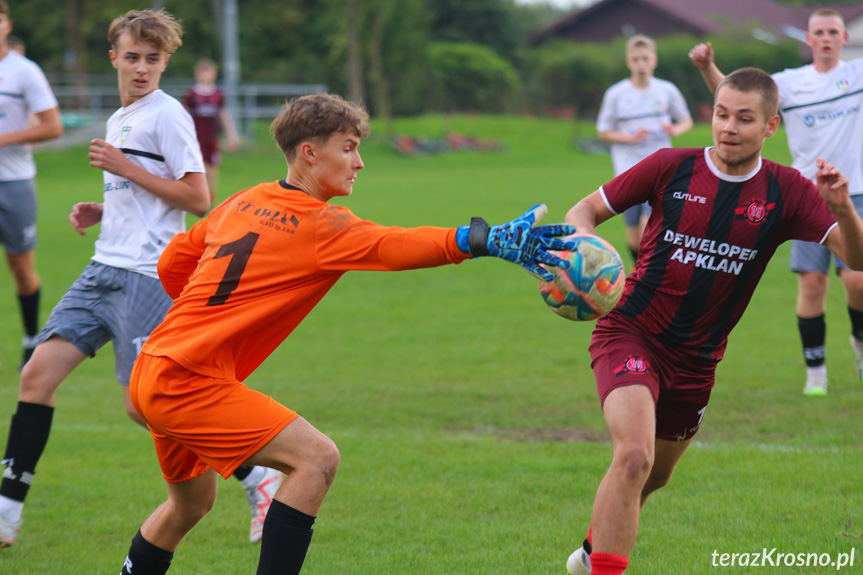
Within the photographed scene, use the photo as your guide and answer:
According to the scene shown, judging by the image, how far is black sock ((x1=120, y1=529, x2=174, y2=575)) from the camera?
3643 mm

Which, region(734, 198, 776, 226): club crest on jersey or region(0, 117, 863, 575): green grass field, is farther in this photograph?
region(0, 117, 863, 575): green grass field

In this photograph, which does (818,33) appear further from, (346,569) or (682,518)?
(346,569)

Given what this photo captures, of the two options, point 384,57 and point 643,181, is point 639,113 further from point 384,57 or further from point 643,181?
point 384,57

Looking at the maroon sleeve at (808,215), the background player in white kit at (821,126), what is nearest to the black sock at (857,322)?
the background player in white kit at (821,126)

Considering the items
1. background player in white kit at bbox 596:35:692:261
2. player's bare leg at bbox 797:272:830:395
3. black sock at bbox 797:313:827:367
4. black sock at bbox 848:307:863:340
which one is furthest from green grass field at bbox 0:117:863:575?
background player in white kit at bbox 596:35:692:261

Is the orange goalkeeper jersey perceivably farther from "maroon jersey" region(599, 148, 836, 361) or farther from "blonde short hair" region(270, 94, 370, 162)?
"maroon jersey" region(599, 148, 836, 361)

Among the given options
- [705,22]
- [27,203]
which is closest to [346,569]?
[27,203]

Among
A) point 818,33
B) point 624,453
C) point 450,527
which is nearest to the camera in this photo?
point 624,453

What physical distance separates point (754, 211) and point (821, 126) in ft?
11.1

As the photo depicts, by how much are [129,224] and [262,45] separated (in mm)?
51767

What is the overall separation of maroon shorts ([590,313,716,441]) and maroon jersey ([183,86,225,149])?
13.5m

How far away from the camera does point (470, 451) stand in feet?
19.4

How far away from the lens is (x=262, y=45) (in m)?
53.9

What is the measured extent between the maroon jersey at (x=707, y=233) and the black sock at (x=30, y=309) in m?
6.03
